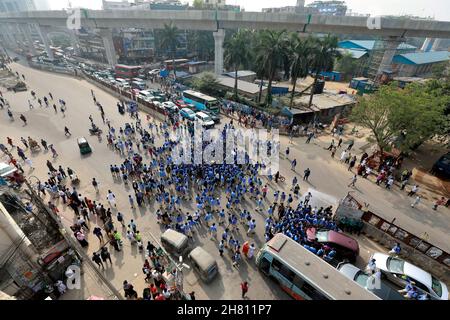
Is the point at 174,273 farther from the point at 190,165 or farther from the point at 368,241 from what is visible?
the point at 368,241

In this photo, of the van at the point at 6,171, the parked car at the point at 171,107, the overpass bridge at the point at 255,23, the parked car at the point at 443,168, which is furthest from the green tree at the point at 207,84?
the parked car at the point at 443,168

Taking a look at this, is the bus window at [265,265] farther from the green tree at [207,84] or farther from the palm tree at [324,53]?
the green tree at [207,84]

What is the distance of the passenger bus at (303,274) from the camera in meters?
9.77

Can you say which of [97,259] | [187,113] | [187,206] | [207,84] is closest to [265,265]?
[187,206]

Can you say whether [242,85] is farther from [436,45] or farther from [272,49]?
[436,45]

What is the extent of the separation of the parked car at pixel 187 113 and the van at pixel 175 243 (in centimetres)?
2067

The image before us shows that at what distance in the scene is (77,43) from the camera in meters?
81.1

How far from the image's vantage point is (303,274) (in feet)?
34.3

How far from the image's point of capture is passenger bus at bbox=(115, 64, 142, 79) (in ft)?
178

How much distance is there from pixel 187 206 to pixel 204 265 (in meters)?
6.11

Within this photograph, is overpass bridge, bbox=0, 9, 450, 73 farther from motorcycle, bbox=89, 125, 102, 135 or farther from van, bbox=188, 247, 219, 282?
van, bbox=188, 247, 219, 282

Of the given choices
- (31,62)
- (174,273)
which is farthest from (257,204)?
(31,62)

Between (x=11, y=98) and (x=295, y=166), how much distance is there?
4853 cm

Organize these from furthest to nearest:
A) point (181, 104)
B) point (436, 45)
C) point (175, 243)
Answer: point (436, 45) → point (181, 104) → point (175, 243)
